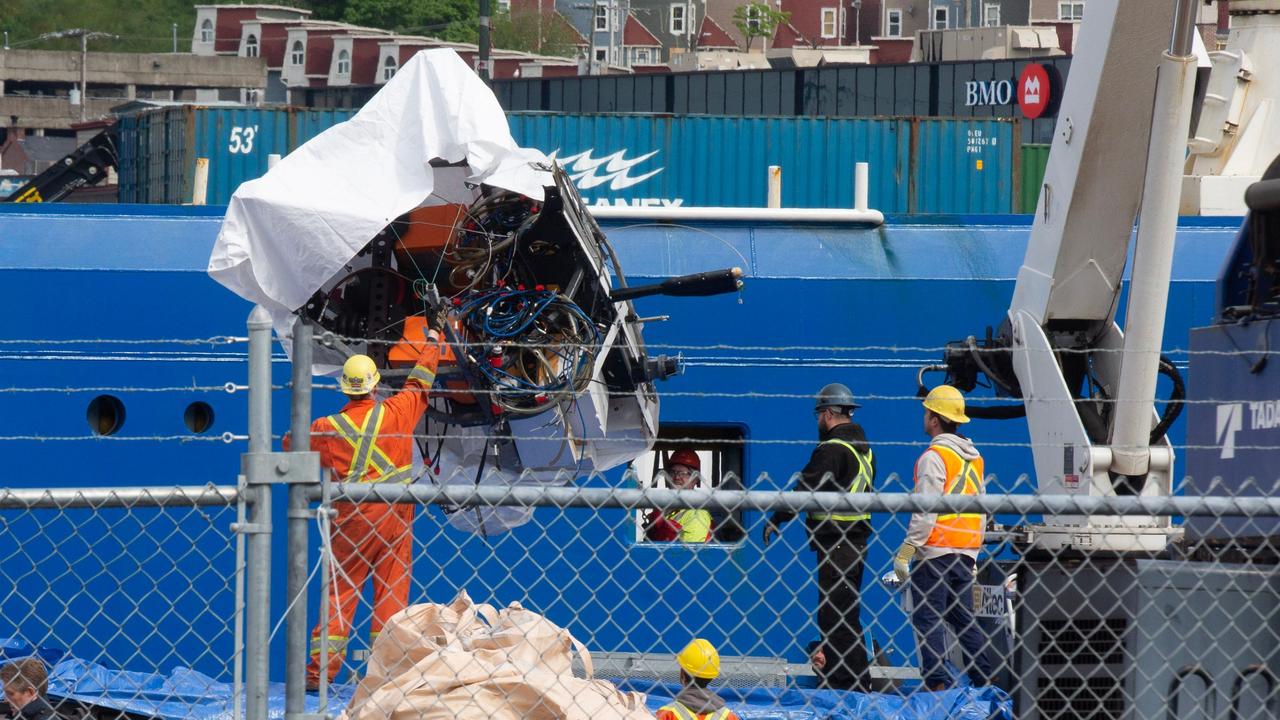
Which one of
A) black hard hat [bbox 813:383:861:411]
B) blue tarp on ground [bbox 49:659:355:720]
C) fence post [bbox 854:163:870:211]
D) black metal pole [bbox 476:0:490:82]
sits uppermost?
black metal pole [bbox 476:0:490:82]

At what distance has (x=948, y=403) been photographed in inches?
323

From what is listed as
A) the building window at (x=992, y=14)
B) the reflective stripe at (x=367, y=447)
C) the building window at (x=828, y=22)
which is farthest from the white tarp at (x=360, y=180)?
the building window at (x=828, y=22)

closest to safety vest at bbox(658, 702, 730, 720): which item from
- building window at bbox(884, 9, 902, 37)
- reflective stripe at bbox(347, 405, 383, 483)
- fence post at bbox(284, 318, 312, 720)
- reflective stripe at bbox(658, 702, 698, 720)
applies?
reflective stripe at bbox(658, 702, 698, 720)

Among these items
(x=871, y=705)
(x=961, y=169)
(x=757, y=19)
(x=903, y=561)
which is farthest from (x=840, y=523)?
(x=757, y=19)

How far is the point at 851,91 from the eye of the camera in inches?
1299

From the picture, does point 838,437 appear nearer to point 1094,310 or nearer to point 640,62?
point 1094,310

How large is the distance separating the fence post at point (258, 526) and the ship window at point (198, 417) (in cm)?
638

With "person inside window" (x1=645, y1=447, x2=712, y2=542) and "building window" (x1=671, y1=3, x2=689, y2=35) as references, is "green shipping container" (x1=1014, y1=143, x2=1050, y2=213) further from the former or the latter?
"building window" (x1=671, y1=3, x2=689, y2=35)

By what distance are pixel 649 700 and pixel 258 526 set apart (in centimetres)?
395

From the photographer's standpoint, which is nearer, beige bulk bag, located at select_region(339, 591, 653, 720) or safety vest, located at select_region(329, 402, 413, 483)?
beige bulk bag, located at select_region(339, 591, 653, 720)

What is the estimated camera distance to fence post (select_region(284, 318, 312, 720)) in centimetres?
400

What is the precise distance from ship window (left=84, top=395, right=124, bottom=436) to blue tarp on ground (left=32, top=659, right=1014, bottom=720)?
236 centimetres

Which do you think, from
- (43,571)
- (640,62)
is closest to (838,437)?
(43,571)

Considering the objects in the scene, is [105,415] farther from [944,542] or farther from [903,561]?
[944,542]
